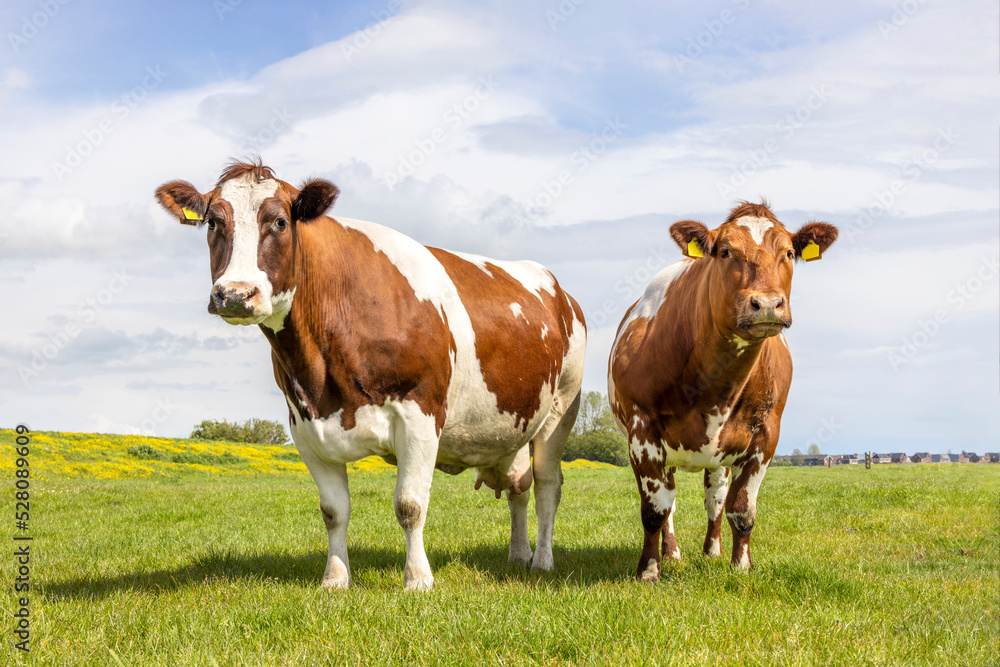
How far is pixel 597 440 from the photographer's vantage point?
2100 inches

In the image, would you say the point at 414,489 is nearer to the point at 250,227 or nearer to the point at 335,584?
the point at 335,584

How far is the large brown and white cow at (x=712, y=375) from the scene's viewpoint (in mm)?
6211

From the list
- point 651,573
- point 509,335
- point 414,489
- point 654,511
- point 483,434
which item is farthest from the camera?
point 509,335

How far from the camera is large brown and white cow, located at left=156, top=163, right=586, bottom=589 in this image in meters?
5.78

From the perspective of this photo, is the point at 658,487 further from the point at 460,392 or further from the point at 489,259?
the point at 489,259

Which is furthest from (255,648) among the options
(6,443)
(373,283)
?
(6,443)

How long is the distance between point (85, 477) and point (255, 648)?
2030cm

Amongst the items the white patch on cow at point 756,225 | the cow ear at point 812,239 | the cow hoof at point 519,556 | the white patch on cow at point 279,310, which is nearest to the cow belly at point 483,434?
the cow hoof at point 519,556

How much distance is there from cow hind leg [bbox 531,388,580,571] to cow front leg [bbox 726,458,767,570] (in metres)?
1.81

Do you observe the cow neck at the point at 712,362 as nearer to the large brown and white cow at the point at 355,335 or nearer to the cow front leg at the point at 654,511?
the cow front leg at the point at 654,511

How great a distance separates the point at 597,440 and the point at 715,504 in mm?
45749

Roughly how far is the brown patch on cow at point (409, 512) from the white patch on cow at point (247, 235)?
179cm

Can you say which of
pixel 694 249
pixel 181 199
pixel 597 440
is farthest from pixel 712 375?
pixel 597 440

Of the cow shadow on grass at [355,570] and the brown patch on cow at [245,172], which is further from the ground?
the brown patch on cow at [245,172]
